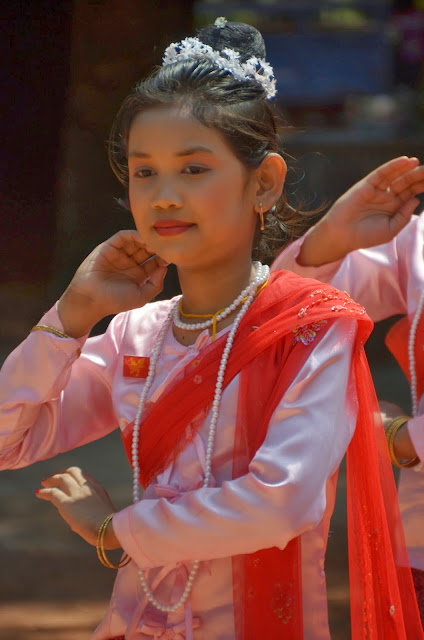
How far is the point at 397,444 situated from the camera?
2139mm

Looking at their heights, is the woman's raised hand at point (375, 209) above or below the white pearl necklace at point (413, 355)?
above

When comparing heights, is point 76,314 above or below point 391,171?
below

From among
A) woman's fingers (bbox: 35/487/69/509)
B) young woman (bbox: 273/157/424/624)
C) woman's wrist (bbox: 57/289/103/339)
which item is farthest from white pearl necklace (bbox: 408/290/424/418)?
woman's fingers (bbox: 35/487/69/509)

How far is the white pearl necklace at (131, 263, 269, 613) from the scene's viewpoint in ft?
5.64

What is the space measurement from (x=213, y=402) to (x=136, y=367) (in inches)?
9.7

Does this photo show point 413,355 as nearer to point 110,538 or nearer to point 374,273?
point 374,273

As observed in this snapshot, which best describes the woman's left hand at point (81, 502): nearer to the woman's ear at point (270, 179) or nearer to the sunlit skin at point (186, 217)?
the sunlit skin at point (186, 217)

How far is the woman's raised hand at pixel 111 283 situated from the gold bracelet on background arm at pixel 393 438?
0.62 metres

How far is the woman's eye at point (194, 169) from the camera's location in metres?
1.74

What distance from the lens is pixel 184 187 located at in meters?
1.73

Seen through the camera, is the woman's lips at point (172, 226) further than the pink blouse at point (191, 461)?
Yes

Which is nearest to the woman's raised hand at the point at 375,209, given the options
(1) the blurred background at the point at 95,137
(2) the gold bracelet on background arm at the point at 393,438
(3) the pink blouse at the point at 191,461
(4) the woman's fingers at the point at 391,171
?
(4) the woman's fingers at the point at 391,171

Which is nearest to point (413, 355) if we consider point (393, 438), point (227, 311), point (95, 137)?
point (393, 438)

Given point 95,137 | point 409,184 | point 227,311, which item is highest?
point 409,184
